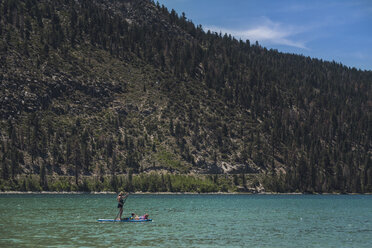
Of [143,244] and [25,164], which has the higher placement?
[25,164]

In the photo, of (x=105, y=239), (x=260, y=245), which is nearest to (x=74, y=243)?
(x=105, y=239)

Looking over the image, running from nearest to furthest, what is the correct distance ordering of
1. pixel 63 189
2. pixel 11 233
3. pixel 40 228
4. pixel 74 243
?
pixel 74 243 → pixel 11 233 → pixel 40 228 → pixel 63 189

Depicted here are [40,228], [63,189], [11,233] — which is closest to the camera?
[11,233]

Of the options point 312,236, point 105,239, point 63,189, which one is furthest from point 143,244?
point 63,189

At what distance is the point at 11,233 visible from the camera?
48250mm

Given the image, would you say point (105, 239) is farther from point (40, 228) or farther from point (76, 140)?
point (76, 140)

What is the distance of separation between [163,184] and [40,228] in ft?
435

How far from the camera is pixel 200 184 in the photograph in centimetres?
19100

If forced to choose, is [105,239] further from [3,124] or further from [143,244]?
[3,124]

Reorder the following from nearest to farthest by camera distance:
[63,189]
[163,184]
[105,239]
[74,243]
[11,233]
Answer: [74,243] < [105,239] < [11,233] < [63,189] < [163,184]

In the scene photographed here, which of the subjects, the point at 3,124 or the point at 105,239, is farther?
the point at 3,124

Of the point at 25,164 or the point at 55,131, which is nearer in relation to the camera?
the point at 25,164

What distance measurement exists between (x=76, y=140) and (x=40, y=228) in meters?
138

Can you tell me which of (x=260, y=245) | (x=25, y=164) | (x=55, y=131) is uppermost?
(x=55, y=131)
